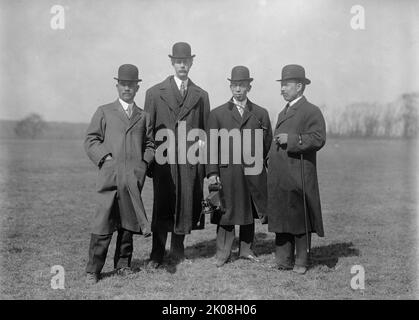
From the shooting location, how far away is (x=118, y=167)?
5.51 meters

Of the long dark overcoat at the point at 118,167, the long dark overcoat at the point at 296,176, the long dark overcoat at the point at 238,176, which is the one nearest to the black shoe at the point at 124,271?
the long dark overcoat at the point at 118,167

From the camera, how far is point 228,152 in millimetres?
6359

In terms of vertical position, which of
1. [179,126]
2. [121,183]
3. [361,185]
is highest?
[179,126]

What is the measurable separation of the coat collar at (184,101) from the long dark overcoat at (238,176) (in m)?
0.30

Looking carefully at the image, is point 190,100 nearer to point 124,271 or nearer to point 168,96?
point 168,96

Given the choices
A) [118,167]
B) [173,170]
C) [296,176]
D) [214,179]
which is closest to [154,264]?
[173,170]

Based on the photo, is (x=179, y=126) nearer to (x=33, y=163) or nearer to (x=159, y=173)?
(x=159, y=173)

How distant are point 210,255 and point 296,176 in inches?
74.1

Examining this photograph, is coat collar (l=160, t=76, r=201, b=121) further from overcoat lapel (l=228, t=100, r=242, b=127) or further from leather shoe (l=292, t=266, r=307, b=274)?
leather shoe (l=292, t=266, r=307, b=274)

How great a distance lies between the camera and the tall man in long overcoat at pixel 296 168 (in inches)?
231

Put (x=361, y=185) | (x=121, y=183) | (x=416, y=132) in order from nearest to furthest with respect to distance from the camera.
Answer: (x=121, y=183), (x=361, y=185), (x=416, y=132)

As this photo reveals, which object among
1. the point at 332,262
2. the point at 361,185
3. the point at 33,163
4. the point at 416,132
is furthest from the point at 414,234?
the point at 33,163

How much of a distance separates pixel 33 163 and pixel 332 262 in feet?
61.4

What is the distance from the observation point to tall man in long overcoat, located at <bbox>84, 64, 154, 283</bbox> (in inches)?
216
